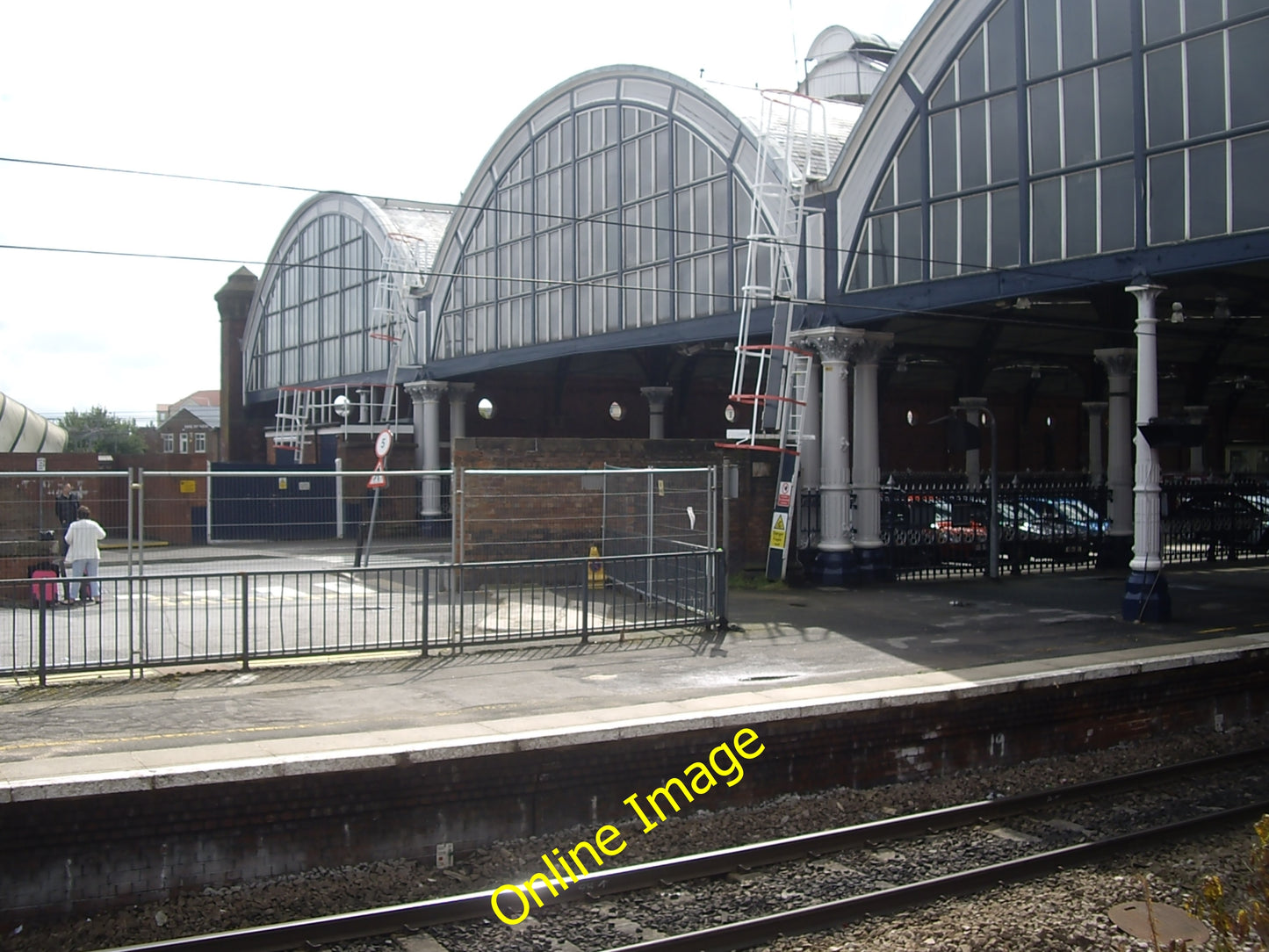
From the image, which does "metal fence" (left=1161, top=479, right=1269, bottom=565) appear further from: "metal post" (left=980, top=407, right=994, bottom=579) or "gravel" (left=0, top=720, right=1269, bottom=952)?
"gravel" (left=0, top=720, right=1269, bottom=952)

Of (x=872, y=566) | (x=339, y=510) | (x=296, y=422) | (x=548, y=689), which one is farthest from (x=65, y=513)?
(x=296, y=422)

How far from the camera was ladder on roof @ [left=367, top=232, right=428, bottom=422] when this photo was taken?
3806cm

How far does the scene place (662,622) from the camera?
15.3 metres

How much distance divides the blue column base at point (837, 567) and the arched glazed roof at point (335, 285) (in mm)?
19027

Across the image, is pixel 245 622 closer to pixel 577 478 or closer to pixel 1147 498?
pixel 577 478

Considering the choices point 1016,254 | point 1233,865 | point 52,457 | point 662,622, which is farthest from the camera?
point 52,457

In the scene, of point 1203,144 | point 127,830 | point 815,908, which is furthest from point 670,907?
point 1203,144

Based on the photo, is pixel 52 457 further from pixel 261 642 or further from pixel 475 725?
pixel 475 725

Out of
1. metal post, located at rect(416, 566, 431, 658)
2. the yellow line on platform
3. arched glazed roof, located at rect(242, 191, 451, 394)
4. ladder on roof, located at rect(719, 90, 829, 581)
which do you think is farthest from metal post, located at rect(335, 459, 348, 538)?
arched glazed roof, located at rect(242, 191, 451, 394)

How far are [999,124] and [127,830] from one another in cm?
1681

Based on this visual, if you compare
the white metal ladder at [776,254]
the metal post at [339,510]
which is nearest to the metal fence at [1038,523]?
the white metal ladder at [776,254]

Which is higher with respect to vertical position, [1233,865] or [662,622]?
[662,622]

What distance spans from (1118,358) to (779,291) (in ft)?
23.6

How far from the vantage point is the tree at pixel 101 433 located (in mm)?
101688
